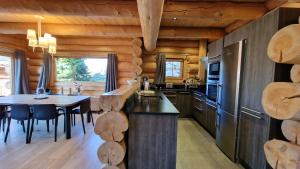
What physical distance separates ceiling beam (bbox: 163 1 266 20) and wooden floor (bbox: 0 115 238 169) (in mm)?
2424

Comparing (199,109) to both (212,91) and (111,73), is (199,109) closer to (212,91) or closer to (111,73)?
(212,91)

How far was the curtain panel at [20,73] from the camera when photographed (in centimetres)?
592

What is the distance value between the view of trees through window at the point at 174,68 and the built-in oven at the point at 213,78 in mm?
2464

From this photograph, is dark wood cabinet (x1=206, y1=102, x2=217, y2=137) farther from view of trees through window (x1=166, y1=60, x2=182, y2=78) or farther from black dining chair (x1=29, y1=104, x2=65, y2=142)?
black dining chair (x1=29, y1=104, x2=65, y2=142)

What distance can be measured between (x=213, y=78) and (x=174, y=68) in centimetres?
287

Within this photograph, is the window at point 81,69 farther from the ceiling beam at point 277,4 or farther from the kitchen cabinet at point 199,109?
the ceiling beam at point 277,4

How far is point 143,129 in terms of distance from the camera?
7.75 feet

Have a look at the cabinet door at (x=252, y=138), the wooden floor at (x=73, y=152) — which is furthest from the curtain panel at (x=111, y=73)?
the cabinet door at (x=252, y=138)

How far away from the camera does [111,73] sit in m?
6.28

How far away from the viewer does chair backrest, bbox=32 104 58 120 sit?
3719 mm

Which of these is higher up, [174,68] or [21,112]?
[174,68]

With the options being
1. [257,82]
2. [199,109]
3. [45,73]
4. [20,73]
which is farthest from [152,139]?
[20,73]

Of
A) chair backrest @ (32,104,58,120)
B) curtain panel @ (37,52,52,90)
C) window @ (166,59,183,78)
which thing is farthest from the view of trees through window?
chair backrest @ (32,104,58,120)

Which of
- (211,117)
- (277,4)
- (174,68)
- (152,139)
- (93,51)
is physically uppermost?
(277,4)
